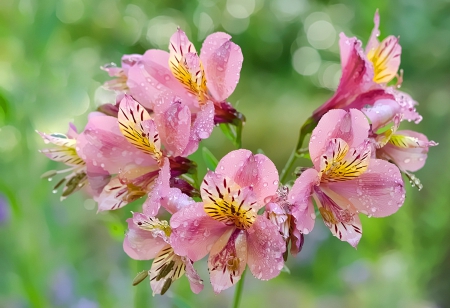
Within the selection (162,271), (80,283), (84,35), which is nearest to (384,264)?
(80,283)

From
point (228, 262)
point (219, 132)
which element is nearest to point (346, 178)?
point (228, 262)

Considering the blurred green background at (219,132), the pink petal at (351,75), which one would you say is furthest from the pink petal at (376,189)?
the blurred green background at (219,132)

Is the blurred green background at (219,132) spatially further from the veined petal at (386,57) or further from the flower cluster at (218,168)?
the veined petal at (386,57)

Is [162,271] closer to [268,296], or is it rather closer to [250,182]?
[250,182]

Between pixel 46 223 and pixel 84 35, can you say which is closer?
pixel 46 223

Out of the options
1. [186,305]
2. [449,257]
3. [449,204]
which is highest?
[186,305]

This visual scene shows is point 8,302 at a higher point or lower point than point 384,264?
lower

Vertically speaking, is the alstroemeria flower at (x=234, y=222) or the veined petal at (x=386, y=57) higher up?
the veined petal at (x=386, y=57)
